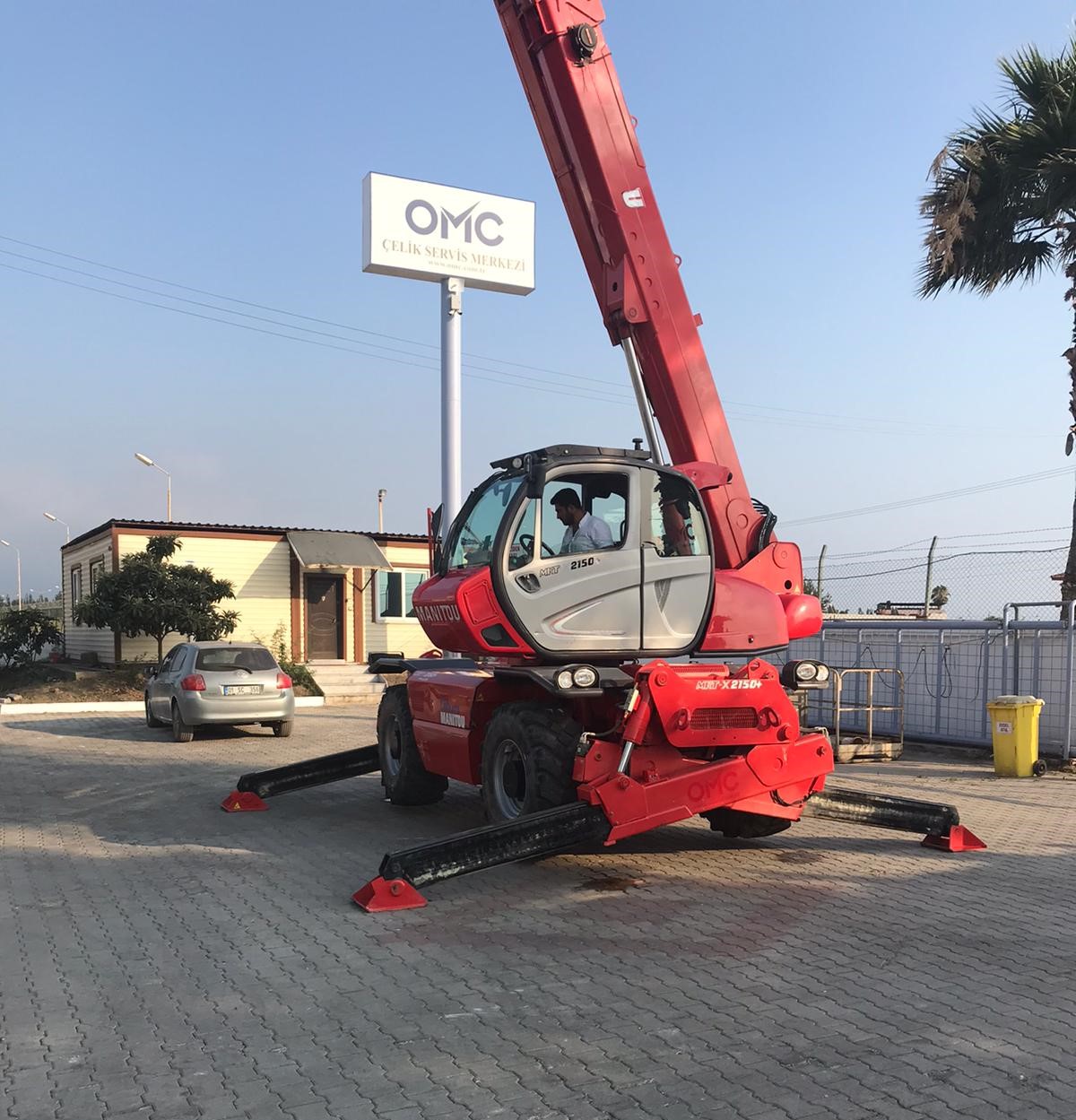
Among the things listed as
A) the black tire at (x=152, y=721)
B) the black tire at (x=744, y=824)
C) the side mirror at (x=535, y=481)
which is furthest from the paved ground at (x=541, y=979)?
the black tire at (x=152, y=721)

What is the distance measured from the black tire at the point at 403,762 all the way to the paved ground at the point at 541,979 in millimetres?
885

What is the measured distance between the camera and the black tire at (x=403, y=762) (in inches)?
398

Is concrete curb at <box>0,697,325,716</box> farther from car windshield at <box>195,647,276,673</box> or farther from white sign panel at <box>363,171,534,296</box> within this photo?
white sign panel at <box>363,171,534,296</box>

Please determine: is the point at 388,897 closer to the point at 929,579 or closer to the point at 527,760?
the point at 527,760

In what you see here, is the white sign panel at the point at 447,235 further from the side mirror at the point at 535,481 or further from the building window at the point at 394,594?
the side mirror at the point at 535,481

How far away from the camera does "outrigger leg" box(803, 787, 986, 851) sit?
8.36 meters

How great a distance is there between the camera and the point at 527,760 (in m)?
7.56

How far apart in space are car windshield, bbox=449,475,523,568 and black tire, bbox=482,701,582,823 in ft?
3.87

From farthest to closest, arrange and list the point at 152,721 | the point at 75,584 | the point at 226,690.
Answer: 1. the point at 75,584
2. the point at 152,721
3. the point at 226,690

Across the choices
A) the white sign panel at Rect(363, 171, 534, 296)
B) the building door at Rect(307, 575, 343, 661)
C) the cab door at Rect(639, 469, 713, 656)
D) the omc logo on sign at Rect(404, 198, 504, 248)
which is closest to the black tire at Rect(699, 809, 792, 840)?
the cab door at Rect(639, 469, 713, 656)

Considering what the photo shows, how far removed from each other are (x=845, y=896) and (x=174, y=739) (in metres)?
12.5

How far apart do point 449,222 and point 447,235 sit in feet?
0.93

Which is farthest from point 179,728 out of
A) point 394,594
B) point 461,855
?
point 394,594

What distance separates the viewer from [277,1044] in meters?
4.55
